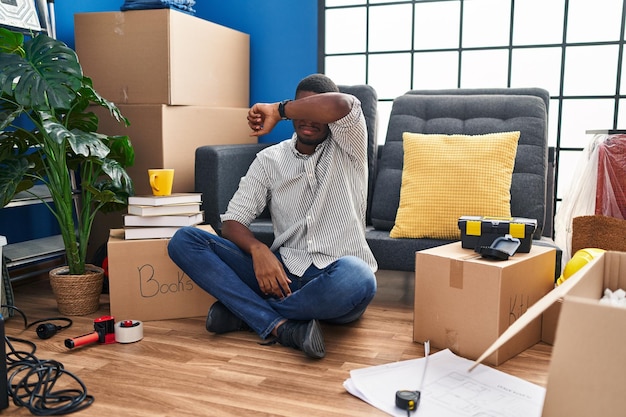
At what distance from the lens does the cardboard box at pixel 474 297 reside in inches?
69.7

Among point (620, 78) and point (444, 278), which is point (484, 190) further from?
point (620, 78)

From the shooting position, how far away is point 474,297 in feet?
5.92

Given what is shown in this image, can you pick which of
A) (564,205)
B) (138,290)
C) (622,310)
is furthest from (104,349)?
(564,205)

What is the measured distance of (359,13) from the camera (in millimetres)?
3514

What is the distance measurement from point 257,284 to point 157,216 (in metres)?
0.49

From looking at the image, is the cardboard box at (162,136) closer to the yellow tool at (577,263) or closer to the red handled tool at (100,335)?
the red handled tool at (100,335)

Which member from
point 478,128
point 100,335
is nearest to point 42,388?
point 100,335

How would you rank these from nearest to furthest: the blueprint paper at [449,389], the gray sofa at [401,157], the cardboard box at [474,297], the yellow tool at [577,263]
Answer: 1. the blueprint paper at [449,389]
2. the cardboard box at [474,297]
3. the yellow tool at [577,263]
4. the gray sofa at [401,157]

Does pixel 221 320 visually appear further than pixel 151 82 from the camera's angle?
No

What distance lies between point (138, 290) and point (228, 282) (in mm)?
417

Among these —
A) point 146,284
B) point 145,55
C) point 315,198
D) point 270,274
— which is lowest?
point 146,284

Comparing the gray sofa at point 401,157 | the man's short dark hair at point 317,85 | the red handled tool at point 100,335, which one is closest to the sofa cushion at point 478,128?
the gray sofa at point 401,157

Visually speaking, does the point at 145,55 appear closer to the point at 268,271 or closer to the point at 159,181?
the point at 159,181

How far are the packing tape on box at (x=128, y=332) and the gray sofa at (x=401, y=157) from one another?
0.60 meters
